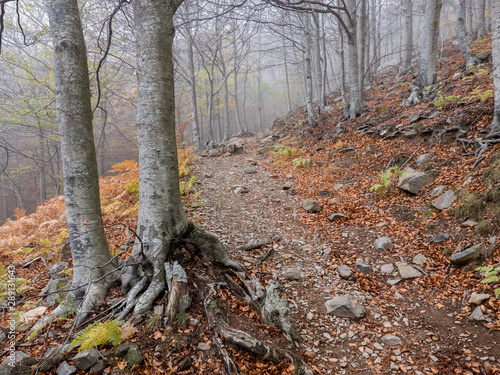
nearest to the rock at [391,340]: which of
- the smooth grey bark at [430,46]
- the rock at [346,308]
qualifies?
the rock at [346,308]

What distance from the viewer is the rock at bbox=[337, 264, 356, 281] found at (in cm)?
393

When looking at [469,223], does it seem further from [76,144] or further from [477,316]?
[76,144]

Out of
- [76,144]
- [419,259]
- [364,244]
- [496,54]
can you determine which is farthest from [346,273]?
[496,54]

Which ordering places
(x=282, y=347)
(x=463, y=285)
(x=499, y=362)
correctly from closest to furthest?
(x=499, y=362) < (x=282, y=347) < (x=463, y=285)

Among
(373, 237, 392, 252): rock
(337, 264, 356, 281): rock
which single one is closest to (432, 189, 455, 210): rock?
(373, 237, 392, 252): rock

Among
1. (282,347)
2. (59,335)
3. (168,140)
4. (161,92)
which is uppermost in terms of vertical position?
(161,92)

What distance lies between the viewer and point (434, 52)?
9477 mm

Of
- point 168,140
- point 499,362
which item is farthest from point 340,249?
point 168,140

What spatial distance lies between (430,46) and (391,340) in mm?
11445

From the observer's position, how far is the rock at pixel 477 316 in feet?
9.26

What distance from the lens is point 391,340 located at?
2.90 metres

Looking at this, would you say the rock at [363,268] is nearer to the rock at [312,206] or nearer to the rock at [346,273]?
the rock at [346,273]

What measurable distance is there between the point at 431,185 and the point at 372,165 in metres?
2.23

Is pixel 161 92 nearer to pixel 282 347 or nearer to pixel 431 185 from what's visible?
pixel 282 347
